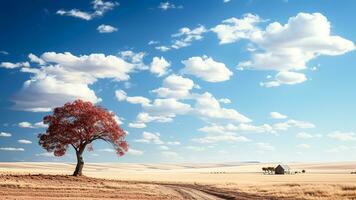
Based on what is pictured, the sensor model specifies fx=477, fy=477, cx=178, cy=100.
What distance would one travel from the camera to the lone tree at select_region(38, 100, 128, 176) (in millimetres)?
65562

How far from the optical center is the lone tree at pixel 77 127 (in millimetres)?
65562

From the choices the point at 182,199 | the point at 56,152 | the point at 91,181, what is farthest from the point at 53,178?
the point at 182,199

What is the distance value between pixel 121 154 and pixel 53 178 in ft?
47.0

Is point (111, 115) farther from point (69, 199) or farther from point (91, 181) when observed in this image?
point (69, 199)

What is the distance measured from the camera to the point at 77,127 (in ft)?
215

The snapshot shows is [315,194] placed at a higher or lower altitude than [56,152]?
lower

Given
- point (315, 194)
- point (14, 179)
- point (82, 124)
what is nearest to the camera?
point (315, 194)

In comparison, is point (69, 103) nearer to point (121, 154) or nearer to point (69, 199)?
point (121, 154)

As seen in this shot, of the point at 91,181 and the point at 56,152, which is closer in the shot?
the point at 91,181

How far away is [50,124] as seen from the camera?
6625cm

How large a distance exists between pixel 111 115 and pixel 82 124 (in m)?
4.22

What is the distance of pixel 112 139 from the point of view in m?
67.2

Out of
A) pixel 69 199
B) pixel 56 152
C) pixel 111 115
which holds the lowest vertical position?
pixel 69 199

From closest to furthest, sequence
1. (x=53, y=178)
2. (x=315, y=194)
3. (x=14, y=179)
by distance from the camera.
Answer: (x=315, y=194), (x=14, y=179), (x=53, y=178)
